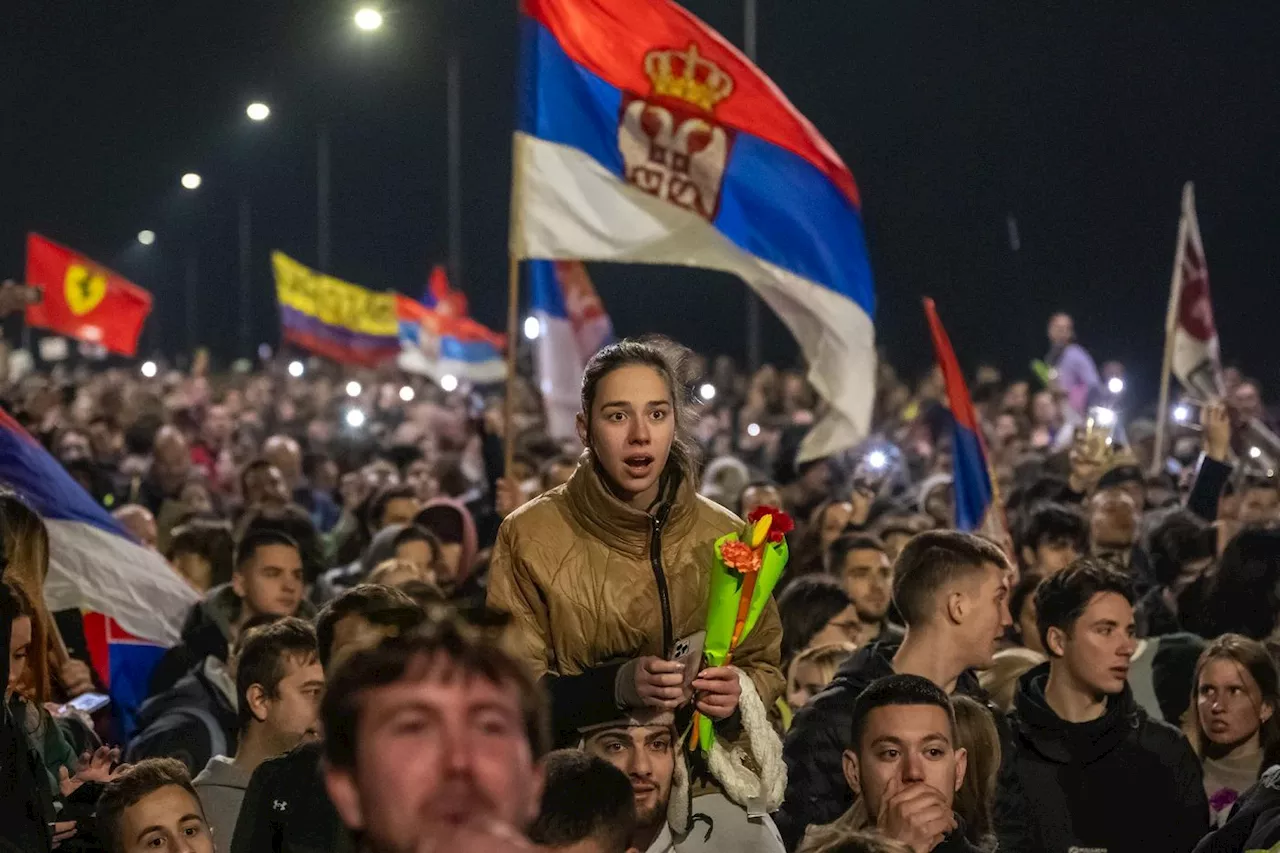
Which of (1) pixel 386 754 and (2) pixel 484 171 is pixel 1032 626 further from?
(2) pixel 484 171

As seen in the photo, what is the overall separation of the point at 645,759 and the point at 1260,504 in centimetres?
741

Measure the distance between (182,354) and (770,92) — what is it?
4941 centimetres

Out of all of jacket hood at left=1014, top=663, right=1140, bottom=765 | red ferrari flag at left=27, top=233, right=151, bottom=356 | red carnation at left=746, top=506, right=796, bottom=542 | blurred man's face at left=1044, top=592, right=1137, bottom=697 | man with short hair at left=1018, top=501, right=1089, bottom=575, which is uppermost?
red ferrari flag at left=27, top=233, right=151, bottom=356

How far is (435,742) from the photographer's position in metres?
2.02

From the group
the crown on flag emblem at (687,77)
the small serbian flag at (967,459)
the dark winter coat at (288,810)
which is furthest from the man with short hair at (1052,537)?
the dark winter coat at (288,810)

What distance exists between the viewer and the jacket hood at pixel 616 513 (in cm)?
458

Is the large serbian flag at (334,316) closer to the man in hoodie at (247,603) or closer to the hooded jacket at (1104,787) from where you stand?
the man in hoodie at (247,603)

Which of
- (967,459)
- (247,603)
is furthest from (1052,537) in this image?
(247,603)

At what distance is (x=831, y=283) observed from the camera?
951 centimetres

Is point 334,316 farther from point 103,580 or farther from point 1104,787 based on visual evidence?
point 1104,787

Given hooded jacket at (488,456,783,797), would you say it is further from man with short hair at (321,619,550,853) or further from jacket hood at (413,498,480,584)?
jacket hood at (413,498,480,584)

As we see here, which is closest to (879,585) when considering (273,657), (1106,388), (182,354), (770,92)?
(770,92)

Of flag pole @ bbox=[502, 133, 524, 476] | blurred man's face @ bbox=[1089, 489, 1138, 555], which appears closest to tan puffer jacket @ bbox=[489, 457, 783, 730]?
flag pole @ bbox=[502, 133, 524, 476]

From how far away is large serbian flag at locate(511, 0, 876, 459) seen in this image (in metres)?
9.36
